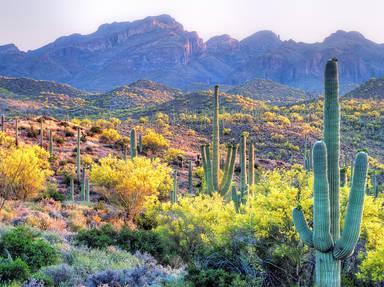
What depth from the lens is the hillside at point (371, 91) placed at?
7700 cm

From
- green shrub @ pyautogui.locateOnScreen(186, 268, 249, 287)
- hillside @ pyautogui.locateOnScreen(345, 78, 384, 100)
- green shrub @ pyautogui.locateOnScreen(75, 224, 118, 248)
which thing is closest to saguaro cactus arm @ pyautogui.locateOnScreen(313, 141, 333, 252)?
green shrub @ pyautogui.locateOnScreen(186, 268, 249, 287)

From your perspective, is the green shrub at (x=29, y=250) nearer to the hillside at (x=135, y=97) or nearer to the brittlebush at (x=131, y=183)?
the brittlebush at (x=131, y=183)

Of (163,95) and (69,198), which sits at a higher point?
(163,95)

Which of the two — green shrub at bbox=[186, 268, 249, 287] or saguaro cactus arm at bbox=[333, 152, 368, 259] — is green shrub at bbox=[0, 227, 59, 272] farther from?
saguaro cactus arm at bbox=[333, 152, 368, 259]

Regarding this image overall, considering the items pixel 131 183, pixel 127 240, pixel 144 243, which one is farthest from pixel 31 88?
pixel 144 243

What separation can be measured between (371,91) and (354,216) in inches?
3081

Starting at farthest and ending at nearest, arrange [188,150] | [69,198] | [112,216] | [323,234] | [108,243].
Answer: [188,150] < [69,198] < [112,216] < [108,243] < [323,234]

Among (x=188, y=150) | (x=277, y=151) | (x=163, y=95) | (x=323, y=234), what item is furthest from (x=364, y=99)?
(x=323, y=234)

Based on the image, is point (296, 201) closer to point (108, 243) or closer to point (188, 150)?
point (108, 243)

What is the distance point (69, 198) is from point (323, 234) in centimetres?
1920

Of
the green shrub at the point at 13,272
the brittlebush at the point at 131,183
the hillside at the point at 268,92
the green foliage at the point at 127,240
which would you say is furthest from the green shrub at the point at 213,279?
the hillside at the point at 268,92

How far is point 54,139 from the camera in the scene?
3953 cm

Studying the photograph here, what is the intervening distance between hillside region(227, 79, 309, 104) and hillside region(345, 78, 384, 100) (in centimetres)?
2259

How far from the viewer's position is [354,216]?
765cm
